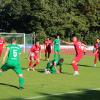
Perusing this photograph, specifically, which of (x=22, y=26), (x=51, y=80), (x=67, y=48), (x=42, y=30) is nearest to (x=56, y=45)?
(x=51, y=80)

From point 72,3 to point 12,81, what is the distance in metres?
49.5

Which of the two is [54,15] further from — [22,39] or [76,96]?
[76,96]

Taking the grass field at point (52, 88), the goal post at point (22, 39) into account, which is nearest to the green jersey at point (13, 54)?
the grass field at point (52, 88)

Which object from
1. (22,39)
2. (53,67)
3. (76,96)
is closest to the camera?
(76,96)

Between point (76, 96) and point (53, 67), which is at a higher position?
point (53, 67)

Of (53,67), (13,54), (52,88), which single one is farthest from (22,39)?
(13,54)

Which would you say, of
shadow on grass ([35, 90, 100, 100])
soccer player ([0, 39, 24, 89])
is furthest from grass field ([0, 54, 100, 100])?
soccer player ([0, 39, 24, 89])

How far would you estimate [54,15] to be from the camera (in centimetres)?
6444

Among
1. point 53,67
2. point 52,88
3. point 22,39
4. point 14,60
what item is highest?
point 14,60

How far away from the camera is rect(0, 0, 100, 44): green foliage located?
6456cm

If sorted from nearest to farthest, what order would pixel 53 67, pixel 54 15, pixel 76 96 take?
pixel 76 96 → pixel 53 67 → pixel 54 15

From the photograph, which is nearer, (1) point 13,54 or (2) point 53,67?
(1) point 13,54

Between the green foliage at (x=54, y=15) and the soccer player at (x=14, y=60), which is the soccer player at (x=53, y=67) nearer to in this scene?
the soccer player at (x=14, y=60)

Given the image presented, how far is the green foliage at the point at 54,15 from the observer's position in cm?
6456
